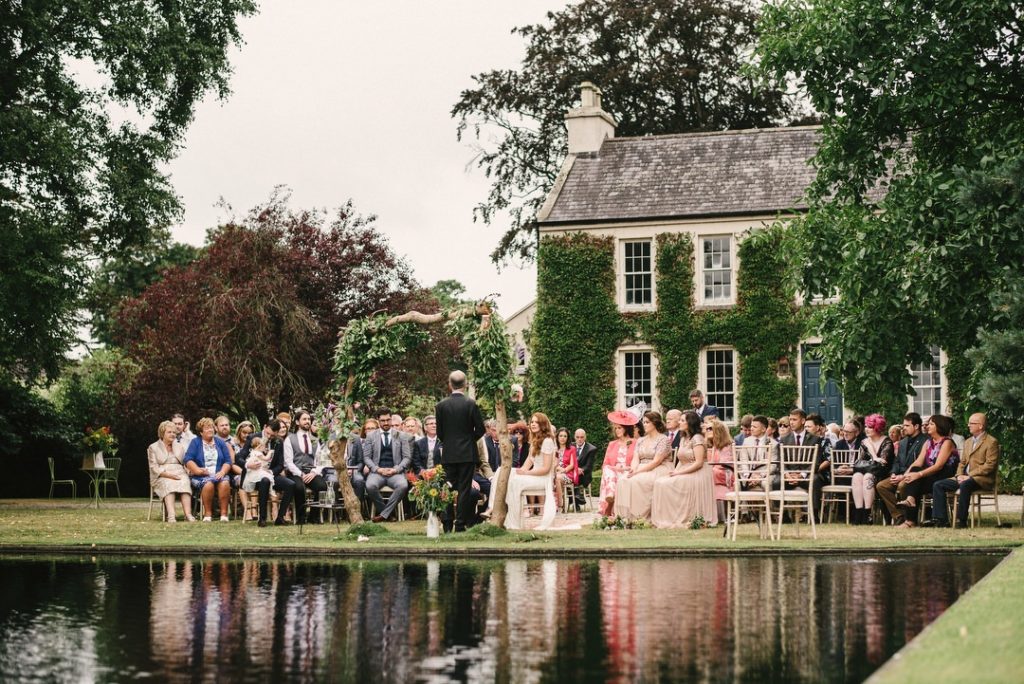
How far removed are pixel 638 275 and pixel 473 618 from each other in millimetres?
27487

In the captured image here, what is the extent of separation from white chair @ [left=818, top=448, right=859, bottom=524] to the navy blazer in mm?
10132

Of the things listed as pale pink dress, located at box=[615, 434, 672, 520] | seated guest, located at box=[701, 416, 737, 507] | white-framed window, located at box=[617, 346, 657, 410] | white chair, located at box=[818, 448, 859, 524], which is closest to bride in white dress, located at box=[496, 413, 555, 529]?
pale pink dress, located at box=[615, 434, 672, 520]

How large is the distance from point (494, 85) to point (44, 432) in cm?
1848

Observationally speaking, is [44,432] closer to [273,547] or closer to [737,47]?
[273,547]

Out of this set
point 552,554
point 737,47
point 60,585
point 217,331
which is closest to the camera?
point 60,585

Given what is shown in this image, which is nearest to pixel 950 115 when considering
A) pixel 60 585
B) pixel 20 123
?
pixel 60 585

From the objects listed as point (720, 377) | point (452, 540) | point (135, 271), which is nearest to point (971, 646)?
point (452, 540)

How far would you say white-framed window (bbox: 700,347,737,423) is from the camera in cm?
3609

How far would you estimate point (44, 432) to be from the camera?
3550 centimetres

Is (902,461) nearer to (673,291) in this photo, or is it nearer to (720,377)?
(720,377)

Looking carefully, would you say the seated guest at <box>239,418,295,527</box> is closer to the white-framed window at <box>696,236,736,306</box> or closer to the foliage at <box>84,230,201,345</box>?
the white-framed window at <box>696,236,736,306</box>

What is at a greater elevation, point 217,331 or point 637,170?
point 637,170

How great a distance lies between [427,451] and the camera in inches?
919

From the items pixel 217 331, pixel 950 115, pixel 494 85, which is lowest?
pixel 217 331
